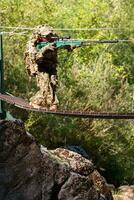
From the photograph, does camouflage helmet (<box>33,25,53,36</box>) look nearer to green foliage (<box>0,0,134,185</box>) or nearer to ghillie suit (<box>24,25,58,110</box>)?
ghillie suit (<box>24,25,58,110</box>)

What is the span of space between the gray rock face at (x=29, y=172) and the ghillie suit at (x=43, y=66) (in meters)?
1.39

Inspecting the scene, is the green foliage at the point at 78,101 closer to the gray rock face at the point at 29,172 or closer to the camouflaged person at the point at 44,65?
the camouflaged person at the point at 44,65

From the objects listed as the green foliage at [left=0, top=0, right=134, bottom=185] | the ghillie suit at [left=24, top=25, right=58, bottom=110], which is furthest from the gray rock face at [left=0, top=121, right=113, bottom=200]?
the green foliage at [left=0, top=0, right=134, bottom=185]

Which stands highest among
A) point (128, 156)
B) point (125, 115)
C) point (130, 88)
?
point (125, 115)

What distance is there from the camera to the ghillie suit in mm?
12594

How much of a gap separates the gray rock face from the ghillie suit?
4.56 feet

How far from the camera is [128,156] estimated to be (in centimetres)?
2373

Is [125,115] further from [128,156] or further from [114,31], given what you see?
[114,31]

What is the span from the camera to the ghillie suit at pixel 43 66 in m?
12.6

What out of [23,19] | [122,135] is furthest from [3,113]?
[23,19]

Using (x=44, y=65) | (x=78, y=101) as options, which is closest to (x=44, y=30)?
(x=44, y=65)

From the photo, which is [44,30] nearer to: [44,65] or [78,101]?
[44,65]

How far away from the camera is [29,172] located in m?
10.8

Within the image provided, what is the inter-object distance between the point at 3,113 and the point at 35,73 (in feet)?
8.11
